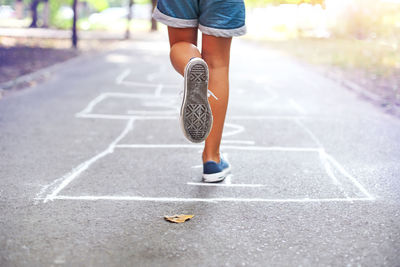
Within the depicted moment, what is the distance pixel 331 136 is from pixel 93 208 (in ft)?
10.1

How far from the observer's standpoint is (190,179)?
142 inches

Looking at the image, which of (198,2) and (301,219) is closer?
(301,219)

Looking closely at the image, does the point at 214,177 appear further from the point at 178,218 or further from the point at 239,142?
the point at 239,142

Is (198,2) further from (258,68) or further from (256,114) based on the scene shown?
(258,68)

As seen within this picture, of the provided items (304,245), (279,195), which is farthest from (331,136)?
(304,245)

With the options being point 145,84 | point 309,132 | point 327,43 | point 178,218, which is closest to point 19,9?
point 327,43

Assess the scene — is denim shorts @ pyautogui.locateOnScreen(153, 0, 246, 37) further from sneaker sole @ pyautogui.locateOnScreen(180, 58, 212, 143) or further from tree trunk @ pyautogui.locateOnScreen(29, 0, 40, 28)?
tree trunk @ pyautogui.locateOnScreen(29, 0, 40, 28)

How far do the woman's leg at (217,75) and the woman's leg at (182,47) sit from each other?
10 centimetres

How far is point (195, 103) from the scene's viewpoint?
9.77 ft

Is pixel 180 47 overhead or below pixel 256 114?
overhead

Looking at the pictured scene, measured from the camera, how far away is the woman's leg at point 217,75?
3275 mm

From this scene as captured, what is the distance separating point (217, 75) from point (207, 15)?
40 centimetres

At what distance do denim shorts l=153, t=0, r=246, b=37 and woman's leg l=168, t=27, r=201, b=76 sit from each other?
81 millimetres

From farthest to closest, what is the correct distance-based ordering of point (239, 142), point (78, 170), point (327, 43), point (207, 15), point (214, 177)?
point (327, 43) → point (239, 142) → point (78, 170) → point (214, 177) → point (207, 15)
